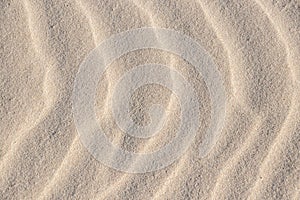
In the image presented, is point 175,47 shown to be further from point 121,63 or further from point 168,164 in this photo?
point 168,164

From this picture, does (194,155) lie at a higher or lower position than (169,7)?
lower

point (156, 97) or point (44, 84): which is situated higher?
point (44, 84)

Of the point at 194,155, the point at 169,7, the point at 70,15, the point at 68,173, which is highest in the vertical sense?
the point at 70,15

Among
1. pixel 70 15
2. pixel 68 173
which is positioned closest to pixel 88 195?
pixel 68 173

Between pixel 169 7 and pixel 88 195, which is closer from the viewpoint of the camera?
pixel 88 195

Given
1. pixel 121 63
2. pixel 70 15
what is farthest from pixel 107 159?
pixel 70 15

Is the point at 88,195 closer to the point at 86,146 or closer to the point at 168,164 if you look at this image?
the point at 86,146
